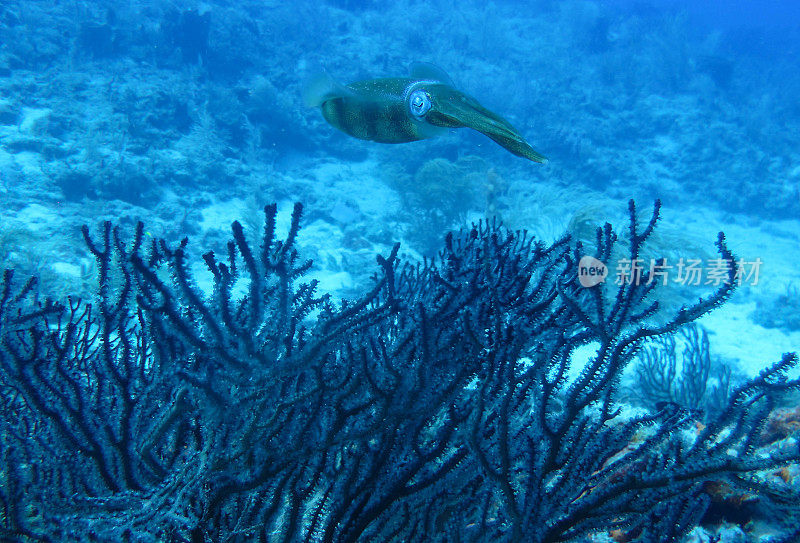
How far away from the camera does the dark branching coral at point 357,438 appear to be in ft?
4.67

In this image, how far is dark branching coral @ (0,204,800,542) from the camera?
1425mm

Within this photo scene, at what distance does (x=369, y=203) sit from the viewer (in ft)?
39.7

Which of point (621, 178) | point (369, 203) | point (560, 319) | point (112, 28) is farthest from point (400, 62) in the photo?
point (560, 319)

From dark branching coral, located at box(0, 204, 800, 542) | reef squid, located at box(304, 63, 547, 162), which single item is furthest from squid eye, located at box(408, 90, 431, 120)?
dark branching coral, located at box(0, 204, 800, 542)

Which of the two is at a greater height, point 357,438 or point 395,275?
point 395,275

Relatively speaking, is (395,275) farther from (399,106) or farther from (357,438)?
(357,438)

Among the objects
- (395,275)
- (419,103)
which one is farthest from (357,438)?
(395,275)

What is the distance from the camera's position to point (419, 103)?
1845 mm

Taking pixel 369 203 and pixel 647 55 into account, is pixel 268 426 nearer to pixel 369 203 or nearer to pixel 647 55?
pixel 369 203

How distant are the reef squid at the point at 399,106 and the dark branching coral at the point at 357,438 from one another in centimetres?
62

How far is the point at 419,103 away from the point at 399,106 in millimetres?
121

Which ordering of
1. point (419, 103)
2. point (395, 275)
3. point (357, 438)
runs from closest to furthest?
1. point (357, 438)
2. point (419, 103)
3. point (395, 275)

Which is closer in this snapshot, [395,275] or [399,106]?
[399,106]

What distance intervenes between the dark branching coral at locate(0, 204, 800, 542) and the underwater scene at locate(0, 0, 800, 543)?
0.6 inches
